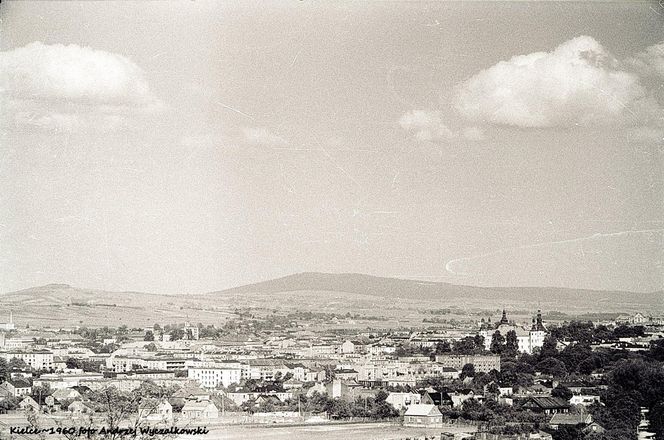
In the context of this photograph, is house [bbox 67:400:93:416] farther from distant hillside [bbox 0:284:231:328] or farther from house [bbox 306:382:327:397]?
house [bbox 306:382:327:397]

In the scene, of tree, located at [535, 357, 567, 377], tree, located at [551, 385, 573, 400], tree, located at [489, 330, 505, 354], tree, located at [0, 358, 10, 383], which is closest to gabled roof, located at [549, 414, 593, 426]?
tree, located at [551, 385, 573, 400]

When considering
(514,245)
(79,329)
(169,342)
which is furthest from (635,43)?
(79,329)

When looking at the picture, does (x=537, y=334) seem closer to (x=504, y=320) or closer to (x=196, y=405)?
(x=504, y=320)

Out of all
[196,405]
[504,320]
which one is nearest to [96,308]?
[196,405]

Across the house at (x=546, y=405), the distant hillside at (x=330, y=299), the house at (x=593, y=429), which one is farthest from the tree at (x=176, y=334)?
the house at (x=593, y=429)

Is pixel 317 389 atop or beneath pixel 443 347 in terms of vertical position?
beneath

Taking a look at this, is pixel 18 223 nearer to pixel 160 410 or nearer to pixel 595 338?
pixel 160 410

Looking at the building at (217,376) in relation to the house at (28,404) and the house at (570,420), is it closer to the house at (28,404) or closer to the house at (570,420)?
the house at (28,404)

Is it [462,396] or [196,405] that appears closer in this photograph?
[196,405]
